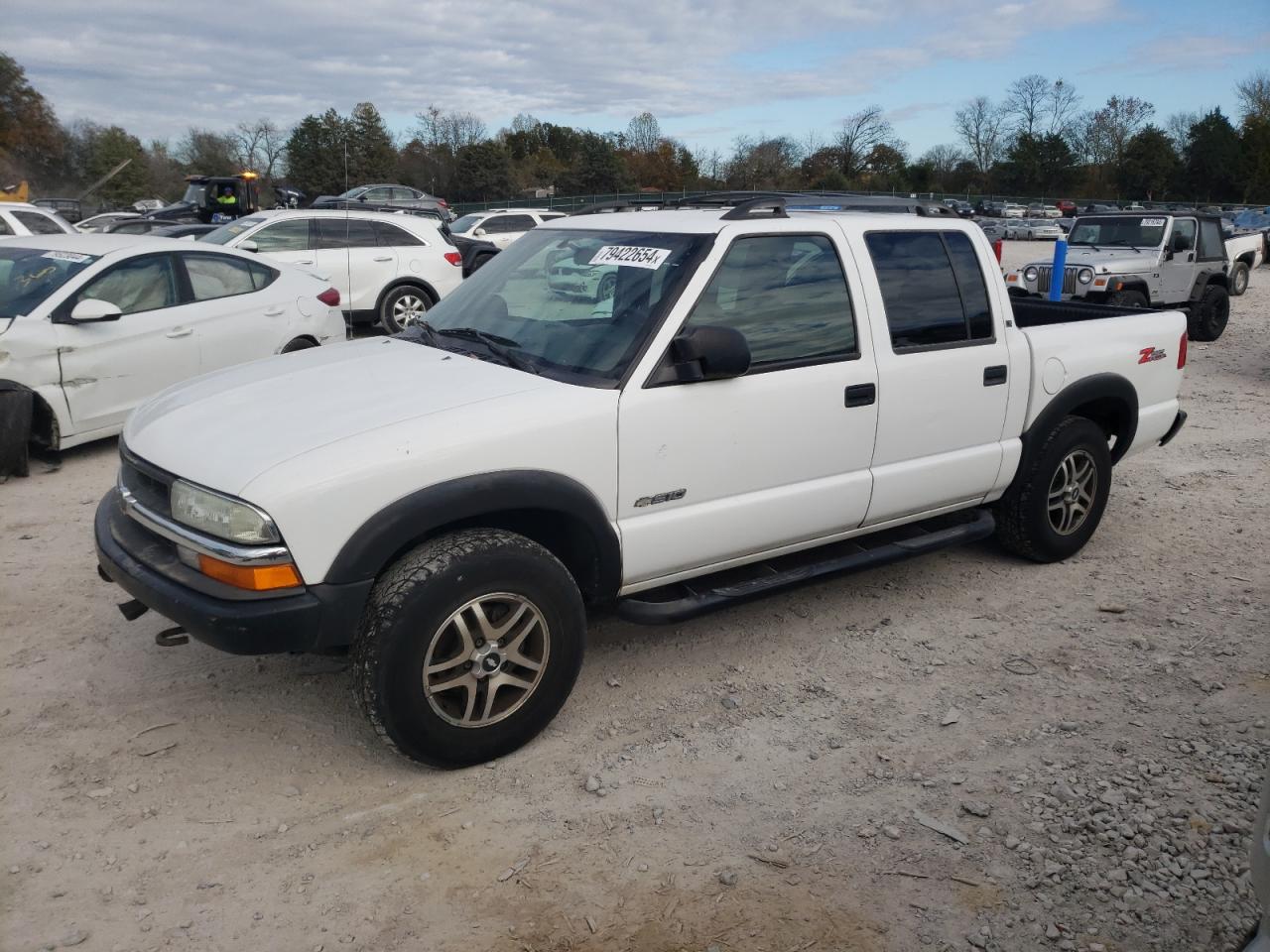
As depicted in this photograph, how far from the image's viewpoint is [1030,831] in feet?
10.8

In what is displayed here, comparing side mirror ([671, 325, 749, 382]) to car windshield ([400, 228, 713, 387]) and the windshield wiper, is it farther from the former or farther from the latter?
the windshield wiper

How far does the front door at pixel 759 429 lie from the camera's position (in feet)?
12.5

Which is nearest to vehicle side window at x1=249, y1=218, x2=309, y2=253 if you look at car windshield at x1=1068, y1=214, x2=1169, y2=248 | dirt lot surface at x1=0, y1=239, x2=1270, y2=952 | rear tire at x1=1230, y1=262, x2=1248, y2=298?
dirt lot surface at x1=0, y1=239, x2=1270, y2=952

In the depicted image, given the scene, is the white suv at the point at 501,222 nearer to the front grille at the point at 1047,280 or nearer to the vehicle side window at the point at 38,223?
the vehicle side window at the point at 38,223

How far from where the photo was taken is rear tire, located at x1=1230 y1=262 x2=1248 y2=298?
63.7ft

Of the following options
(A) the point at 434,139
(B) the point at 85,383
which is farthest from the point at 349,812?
(A) the point at 434,139

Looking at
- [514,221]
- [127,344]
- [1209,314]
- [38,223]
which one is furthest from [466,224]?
[127,344]

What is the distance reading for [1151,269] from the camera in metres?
14.0

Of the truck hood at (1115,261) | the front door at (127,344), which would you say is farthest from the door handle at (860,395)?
the truck hood at (1115,261)

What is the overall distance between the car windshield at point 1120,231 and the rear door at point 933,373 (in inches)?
434

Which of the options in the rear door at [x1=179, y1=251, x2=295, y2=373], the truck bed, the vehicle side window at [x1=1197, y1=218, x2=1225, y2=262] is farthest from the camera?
the vehicle side window at [x1=1197, y1=218, x2=1225, y2=262]

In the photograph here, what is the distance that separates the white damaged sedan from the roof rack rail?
16.2 ft

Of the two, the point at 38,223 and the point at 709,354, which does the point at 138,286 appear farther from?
the point at 38,223

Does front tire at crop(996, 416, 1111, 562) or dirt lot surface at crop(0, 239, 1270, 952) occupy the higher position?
front tire at crop(996, 416, 1111, 562)
